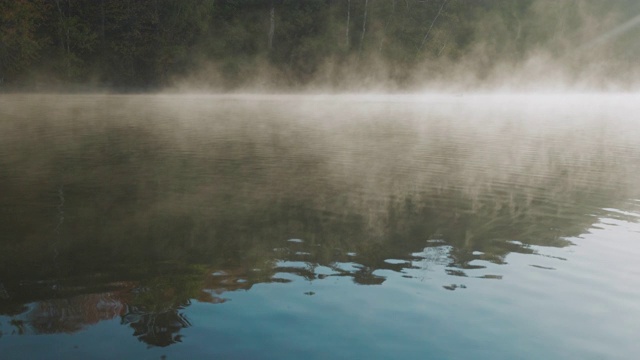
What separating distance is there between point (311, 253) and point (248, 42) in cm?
6508

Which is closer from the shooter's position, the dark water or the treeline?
the dark water

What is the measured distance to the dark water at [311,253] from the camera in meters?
7.82

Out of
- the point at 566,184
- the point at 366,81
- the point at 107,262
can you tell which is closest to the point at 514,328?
the point at 107,262

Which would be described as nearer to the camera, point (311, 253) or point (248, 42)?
point (311, 253)

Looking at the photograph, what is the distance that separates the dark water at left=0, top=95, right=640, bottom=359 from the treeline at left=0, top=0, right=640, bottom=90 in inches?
1534

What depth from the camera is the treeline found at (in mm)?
61812

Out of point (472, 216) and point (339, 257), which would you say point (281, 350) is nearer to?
point (339, 257)

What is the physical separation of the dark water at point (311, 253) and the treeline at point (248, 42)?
128 feet

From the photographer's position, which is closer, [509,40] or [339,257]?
[339,257]

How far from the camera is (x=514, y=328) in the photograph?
27.5 ft

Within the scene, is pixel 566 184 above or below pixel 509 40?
below

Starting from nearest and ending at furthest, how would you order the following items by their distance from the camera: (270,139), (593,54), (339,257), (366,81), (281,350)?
(281,350)
(339,257)
(270,139)
(366,81)
(593,54)

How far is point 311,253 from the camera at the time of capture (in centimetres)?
1145

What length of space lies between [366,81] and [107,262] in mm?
70330
